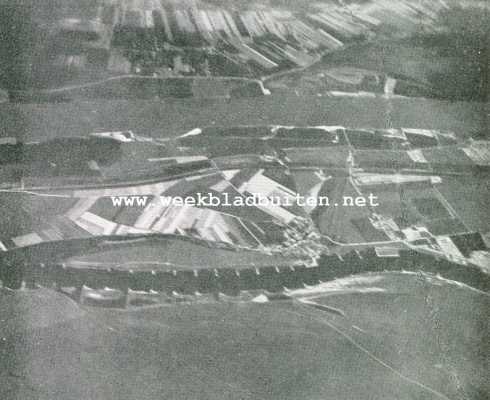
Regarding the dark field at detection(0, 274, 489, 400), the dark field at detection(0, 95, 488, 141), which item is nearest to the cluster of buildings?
the dark field at detection(0, 95, 488, 141)

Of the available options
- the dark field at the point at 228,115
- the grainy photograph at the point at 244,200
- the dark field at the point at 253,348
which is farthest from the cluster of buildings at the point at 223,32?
the dark field at the point at 253,348

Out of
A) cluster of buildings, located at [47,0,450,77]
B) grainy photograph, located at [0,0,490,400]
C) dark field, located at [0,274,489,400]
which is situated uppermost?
cluster of buildings, located at [47,0,450,77]

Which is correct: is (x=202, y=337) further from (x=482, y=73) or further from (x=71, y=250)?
(x=482, y=73)

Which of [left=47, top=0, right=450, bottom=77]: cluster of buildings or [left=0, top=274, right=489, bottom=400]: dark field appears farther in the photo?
[left=47, top=0, right=450, bottom=77]: cluster of buildings

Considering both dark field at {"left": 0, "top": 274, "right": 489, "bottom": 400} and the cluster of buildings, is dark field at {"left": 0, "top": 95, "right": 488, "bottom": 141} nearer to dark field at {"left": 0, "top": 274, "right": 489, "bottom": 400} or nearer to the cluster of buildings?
the cluster of buildings

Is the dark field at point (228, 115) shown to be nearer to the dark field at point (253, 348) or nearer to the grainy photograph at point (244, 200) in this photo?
the grainy photograph at point (244, 200)

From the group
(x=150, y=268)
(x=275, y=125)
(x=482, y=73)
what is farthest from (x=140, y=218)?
(x=482, y=73)

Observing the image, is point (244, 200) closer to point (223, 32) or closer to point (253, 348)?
point (253, 348)

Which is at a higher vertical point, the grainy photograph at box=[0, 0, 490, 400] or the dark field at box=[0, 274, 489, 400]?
the grainy photograph at box=[0, 0, 490, 400]
